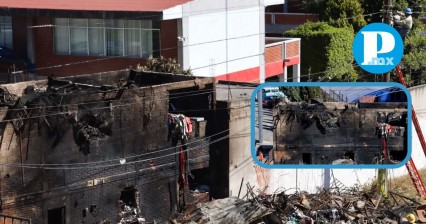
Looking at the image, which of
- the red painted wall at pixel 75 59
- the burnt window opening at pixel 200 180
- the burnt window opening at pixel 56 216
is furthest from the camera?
the red painted wall at pixel 75 59

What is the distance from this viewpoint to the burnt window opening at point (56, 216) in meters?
27.8

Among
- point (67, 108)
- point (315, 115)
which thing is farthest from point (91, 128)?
point (315, 115)

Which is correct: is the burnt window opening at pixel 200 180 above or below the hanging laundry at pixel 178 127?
below

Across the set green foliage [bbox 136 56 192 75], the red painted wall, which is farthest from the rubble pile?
the red painted wall

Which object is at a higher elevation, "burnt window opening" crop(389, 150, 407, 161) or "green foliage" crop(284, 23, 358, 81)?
"green foliage" crop(284, 23, 358, 81)

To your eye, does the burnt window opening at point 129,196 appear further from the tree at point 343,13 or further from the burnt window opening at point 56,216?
the tree at point 343,13

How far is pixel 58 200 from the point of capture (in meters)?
27.7

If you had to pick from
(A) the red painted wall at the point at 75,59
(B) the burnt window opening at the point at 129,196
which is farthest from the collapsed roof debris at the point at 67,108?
(A) the red painted wall at the point at 75,59

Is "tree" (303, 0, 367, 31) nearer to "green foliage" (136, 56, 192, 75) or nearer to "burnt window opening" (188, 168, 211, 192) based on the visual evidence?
"green foliage" (136, 56, 192, 75)

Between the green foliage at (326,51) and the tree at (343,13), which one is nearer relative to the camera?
the green foliage at (326,51)

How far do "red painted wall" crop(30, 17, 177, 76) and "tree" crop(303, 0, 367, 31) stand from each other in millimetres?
14543

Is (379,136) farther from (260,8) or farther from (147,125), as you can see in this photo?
(260,8)

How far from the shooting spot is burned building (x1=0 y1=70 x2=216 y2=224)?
87.3 ft

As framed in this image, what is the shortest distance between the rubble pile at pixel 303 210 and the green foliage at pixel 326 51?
1803 cm
